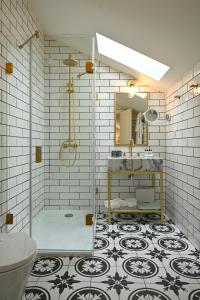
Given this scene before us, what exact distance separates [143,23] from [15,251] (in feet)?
6.77

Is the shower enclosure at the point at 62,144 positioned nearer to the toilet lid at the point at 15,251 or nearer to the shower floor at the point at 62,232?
the shower floor at the point at 62,232

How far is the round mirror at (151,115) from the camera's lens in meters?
3.19

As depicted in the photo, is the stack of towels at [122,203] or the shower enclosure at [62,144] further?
the stack of towels at [122,203]

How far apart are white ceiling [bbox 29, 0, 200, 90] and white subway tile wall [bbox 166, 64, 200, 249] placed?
252mm

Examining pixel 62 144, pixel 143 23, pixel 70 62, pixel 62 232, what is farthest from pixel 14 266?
pixel 70 62

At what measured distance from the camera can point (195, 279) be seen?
1674 mm

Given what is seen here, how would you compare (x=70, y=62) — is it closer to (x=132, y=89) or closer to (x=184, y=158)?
(x=132, y=89)

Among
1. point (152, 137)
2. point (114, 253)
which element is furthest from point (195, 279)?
point (152, 137)

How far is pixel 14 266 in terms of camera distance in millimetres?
1119

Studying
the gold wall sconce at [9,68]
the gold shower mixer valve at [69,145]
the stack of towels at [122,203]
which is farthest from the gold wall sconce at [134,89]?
the gold wall sconce at [9,68]

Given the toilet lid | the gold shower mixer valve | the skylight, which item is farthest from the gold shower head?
the toilet lid

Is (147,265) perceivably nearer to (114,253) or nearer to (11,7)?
(114,253)

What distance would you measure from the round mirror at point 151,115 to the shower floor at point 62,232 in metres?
1.68

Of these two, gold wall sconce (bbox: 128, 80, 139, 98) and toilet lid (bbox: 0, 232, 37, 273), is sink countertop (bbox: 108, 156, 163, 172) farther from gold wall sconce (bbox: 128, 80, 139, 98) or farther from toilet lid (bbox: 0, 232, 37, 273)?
toilet lid (bbox: 0, 232, 37, 273)
